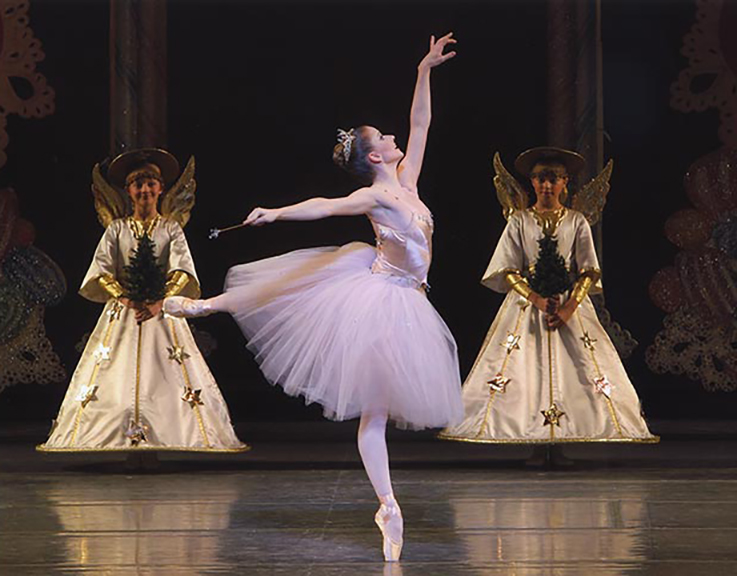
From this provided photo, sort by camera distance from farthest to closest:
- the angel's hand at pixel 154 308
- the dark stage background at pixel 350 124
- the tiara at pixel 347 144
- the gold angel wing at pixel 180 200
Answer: the dark stage background at pixel 350 124, the gold angel wing at pixel 180 200, the angel's hand at pixel 154 308, the tiara at pixel 347 144

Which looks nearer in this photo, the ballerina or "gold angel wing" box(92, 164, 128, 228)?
the ballerina

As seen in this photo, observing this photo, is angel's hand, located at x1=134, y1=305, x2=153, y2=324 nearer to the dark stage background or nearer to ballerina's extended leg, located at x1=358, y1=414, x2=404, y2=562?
the dark stage background

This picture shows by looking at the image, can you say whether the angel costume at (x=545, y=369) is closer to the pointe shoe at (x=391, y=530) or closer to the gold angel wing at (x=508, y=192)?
the gold angel wing at (x=508, y=192)

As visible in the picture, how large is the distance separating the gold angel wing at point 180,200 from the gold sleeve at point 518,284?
143 centimetres

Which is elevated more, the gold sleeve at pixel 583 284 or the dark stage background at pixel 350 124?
the dark stage background at pixel 350 124

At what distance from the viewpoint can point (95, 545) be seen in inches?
188

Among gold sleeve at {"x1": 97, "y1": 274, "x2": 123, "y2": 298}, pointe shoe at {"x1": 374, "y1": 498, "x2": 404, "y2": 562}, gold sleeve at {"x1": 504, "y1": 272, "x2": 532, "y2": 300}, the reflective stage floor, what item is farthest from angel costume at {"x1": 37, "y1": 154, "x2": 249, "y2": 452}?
pointe shoe at {"x1": 374, "y1": 498, "x2": 404, "y2": 562}

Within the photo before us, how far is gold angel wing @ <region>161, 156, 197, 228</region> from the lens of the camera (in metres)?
6.90

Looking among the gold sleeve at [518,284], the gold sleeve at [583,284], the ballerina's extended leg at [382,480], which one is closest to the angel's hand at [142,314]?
the gold sleeve at [518,284]

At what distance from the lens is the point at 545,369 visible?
6711 millimetres

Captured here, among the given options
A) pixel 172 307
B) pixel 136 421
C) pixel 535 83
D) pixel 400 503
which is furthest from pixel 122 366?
pixel 535 83

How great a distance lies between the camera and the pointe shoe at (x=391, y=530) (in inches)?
178

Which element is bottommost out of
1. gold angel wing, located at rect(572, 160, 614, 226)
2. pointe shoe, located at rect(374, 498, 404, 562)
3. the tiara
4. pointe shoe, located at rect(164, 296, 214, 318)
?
pointe shoe, located at rect(374, 498, 404, 562)

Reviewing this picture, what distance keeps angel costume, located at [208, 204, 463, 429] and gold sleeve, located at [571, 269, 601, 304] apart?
193 cm
